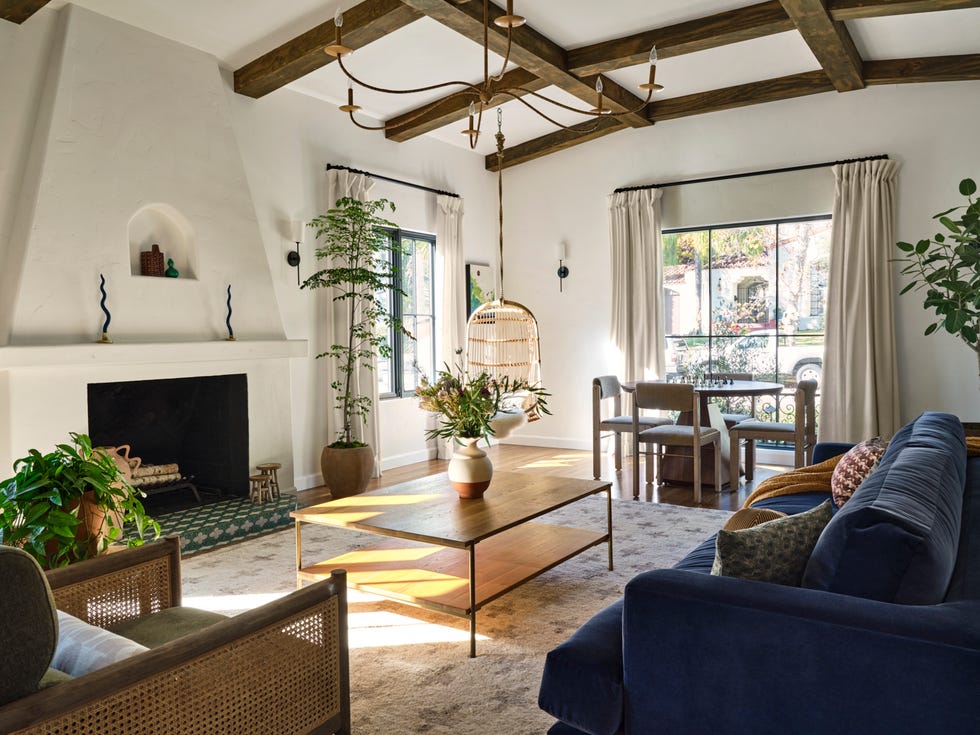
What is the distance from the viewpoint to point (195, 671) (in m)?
1.62

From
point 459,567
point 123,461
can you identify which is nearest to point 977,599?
point 459,567

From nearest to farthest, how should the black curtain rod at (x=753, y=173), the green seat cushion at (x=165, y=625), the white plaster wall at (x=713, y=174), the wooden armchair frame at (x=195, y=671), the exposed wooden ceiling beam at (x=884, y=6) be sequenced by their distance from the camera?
the wooden armchair frame at (x=195, y=671)
the green seat cushion at (x=165, y=625)
the exposed wooden ceiling beam at (x=884, y=6)
the white plaster wall at (x=713, y=174)
the black curtain rod at (x=753, y=173)

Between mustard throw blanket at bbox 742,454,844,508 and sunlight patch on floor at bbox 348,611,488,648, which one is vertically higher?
mustard throw blanket at bbox 742,454,844,508

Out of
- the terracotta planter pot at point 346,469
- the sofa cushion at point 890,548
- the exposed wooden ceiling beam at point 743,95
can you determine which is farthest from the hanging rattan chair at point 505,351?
the sofa cushion at point 890,548

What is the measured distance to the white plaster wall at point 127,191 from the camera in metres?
4.24

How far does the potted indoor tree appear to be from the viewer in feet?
18.7

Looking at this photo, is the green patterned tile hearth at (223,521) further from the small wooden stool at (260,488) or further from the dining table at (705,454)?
the dining table at (705,454)

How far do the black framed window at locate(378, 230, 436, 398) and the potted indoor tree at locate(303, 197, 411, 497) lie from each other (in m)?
0.46

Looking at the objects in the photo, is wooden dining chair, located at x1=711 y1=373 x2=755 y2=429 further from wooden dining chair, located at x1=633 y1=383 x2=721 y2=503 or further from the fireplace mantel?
the fireplace mantel

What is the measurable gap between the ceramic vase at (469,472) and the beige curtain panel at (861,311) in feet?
13.2

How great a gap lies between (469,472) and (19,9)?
3560 millimetres

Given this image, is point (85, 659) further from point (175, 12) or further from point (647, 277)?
point (647, 277)

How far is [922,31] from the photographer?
5.36 metres

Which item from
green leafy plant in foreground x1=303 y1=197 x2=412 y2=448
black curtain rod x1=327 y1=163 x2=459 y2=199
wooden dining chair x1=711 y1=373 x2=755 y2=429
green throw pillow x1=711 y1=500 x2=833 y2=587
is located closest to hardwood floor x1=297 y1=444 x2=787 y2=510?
wooden dining chair x1=711 y1=373 x2=755 y2=429
